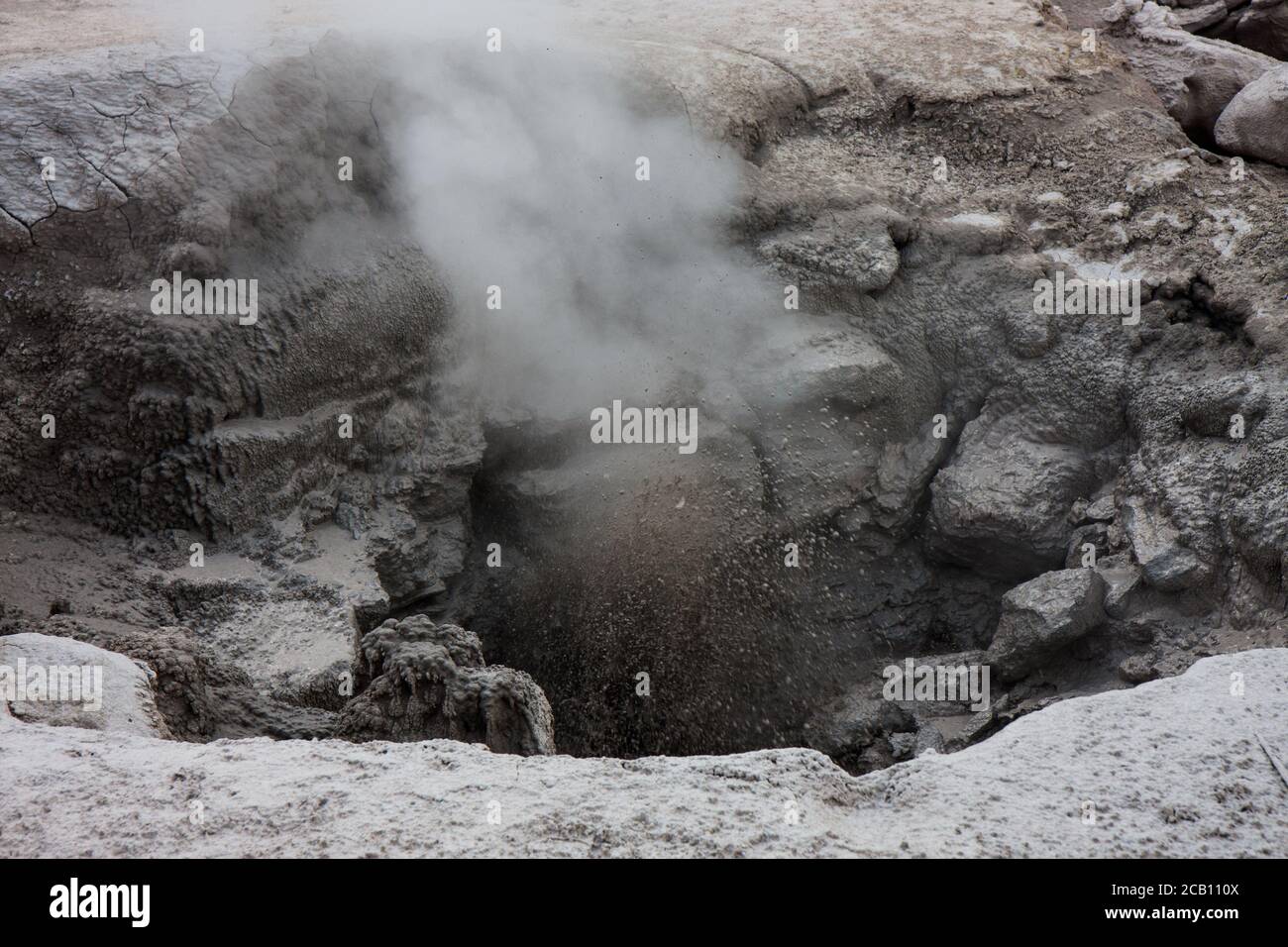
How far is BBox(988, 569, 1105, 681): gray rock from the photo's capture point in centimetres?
419

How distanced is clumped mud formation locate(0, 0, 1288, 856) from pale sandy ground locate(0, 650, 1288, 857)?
0.87m

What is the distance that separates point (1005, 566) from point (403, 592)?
236 centimetres

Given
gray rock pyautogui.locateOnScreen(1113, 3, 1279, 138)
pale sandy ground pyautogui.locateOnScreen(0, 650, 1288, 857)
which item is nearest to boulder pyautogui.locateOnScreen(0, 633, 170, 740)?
pale sandy ground pyautogui.locateOnScreen(0, 650, 1288, 857)

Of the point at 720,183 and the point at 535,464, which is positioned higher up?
the point at 720,183

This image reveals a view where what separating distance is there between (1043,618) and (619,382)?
180 centimetres

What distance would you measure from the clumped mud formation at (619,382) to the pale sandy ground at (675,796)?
0.87 m

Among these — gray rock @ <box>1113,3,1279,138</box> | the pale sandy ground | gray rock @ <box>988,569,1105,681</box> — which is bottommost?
the pale sandy ground

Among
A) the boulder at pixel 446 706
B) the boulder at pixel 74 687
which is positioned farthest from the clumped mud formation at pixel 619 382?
the boulder at pixel 74 687

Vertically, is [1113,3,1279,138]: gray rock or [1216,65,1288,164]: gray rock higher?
[1113,3,1279,138]: gray rock

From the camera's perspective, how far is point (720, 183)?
502cm

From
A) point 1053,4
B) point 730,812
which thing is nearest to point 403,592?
point 730,812

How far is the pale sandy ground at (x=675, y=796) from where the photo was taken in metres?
2.07

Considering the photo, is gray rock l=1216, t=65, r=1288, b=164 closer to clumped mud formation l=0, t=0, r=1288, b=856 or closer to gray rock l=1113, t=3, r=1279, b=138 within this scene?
clumped mud formation l=0, t=0, r=1288, b=856
